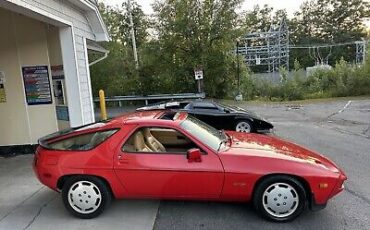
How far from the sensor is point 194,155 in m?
3.94

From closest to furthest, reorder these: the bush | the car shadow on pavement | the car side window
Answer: the car shadow on pavement < the car side window < the bush

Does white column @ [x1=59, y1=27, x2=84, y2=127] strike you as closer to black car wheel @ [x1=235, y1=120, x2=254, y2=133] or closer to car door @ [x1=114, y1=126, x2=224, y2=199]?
car door @ [x1=114, y1=126, x2=224, y2=199]

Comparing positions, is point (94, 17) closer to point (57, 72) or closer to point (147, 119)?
point (57, 72)

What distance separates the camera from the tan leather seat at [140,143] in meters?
4.23

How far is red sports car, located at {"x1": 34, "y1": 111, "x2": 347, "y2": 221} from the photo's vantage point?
12.9ft

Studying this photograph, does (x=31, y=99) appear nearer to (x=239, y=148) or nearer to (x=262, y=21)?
(x=239, y=148)

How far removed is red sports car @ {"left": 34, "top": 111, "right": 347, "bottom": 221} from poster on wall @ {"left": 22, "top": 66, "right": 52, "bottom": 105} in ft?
12.2

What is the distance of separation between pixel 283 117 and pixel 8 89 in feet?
32.6

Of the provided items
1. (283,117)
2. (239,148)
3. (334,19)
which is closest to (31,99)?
(239,148)

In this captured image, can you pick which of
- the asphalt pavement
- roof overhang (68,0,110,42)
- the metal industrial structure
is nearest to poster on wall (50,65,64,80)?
roof overhang (68,0,110,42)

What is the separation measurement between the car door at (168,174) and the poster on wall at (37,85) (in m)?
4.49

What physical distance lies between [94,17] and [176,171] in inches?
264

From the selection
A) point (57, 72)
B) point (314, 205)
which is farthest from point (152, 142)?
point (57, 72)

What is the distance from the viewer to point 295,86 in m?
20.9
